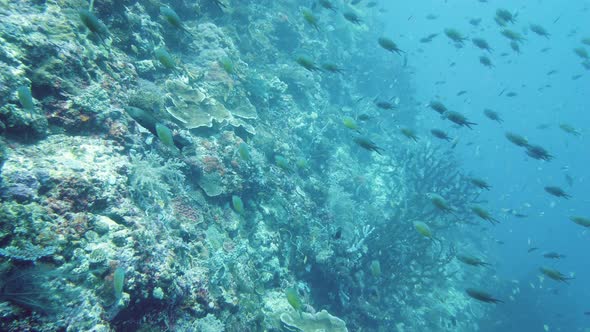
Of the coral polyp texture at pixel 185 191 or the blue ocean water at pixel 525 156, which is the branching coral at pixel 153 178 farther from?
the blue ocean water at pixel 525 156

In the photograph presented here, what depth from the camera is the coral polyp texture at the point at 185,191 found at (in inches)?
121

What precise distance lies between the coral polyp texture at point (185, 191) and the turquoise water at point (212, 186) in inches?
1.0

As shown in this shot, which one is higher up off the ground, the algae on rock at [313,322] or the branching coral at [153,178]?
the branching coral at [153,178]

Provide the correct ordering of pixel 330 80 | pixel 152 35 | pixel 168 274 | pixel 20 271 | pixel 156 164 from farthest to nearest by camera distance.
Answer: pixel 330 80 < pixel 152 35 < pixel 156 164 < pixel 168 274 < pixel 20 271

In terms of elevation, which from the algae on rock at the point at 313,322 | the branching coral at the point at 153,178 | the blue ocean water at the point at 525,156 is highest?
the branching coral at the point at 153,178

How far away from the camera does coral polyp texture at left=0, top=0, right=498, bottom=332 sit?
3080mm

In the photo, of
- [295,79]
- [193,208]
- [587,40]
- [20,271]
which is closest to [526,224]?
[587,40]

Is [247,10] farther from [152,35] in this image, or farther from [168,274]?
[168,274]

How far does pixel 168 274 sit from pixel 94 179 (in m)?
1.44

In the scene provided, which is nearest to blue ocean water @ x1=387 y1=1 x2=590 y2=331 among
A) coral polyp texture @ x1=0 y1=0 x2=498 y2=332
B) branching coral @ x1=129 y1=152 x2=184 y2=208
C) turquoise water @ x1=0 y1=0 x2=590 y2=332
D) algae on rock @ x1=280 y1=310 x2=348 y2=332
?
turquoise water @ x1=0 y1=0 x2=590 y2=332

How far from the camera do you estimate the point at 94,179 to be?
143 inches

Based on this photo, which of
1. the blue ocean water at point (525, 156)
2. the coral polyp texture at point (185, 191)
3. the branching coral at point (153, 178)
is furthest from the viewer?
the blue ocean water at point (525, 156)

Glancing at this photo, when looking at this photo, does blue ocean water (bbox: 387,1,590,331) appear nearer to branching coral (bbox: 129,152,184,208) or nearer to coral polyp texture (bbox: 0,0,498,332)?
coral polyp texture (bbox: 0,0,498,332)

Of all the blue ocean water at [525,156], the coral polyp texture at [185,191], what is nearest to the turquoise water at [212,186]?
the coral polyp texture at [185,191]
